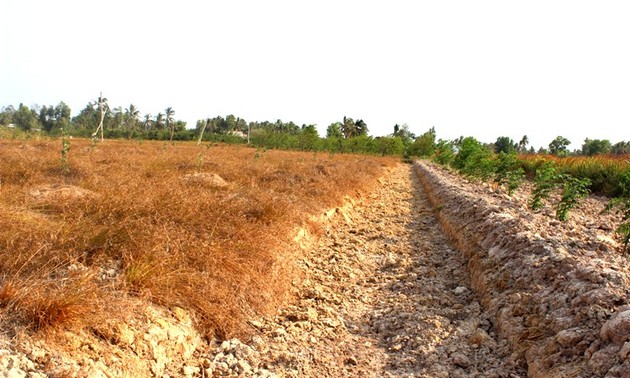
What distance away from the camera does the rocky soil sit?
2467mm

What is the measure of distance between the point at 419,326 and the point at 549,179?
735cm

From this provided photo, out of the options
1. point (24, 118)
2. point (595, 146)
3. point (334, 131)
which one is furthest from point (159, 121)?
point (595, 146)

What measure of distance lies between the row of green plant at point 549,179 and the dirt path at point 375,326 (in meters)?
2.27

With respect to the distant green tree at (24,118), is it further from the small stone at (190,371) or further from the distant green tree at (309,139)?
the small stone at (190,371)

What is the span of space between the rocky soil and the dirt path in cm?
1

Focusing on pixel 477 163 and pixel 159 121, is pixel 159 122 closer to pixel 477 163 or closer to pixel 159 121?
pixel 159 121

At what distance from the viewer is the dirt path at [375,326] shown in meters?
3.03

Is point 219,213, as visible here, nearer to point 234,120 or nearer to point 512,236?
point 512,236

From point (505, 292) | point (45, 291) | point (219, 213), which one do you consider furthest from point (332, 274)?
point (45, 291)

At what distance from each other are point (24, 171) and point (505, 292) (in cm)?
757

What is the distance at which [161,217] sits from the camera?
4246 millimetres

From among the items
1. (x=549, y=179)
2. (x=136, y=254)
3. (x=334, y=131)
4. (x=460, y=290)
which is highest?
(x=334, y=131)

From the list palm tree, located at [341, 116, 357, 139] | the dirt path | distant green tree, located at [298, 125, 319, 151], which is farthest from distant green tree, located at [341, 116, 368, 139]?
the dirt path

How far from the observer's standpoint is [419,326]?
12.0 feet
